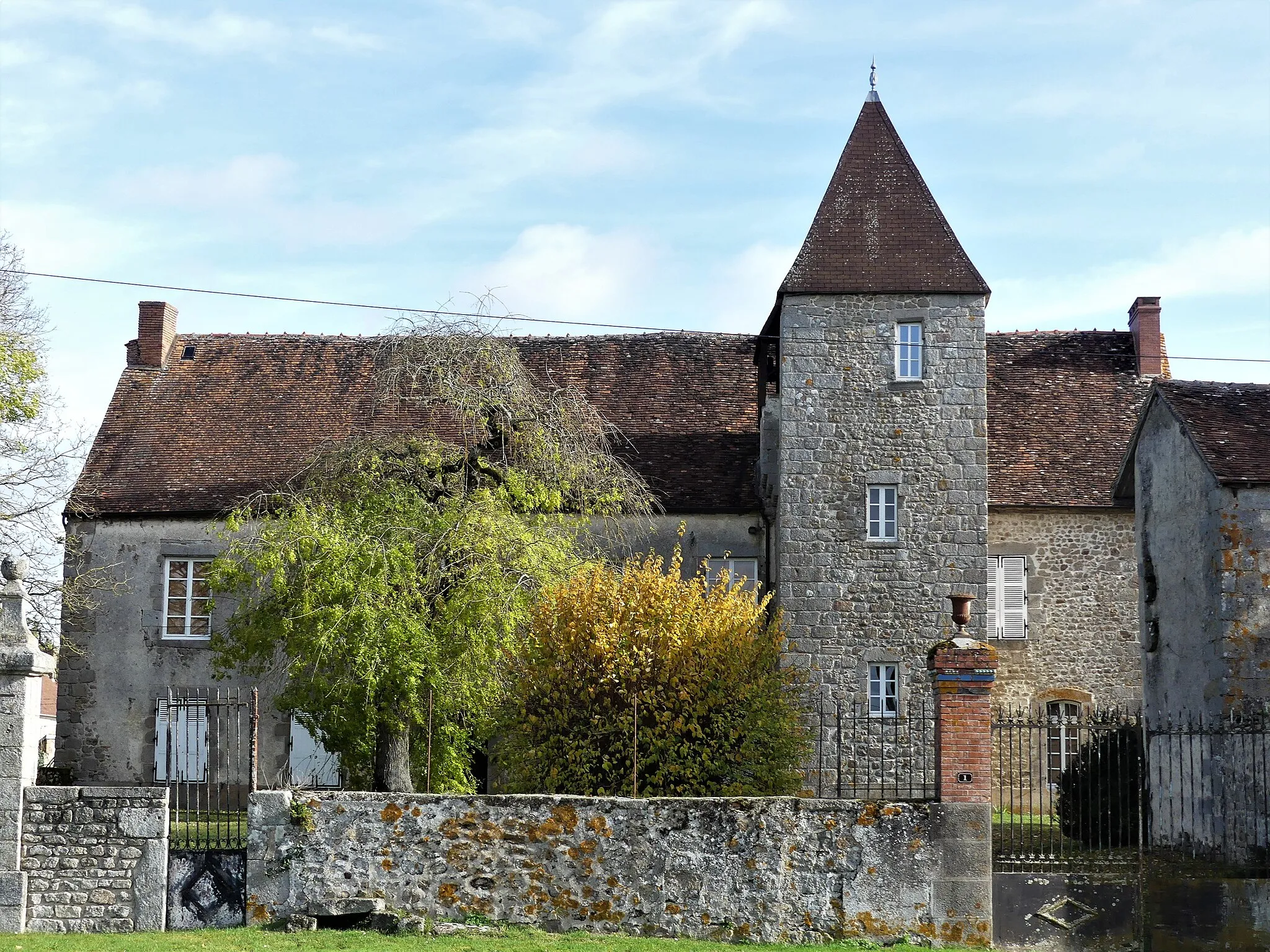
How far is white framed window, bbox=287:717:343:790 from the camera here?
21.8 metres

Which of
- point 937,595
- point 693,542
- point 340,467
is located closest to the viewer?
point 340,467

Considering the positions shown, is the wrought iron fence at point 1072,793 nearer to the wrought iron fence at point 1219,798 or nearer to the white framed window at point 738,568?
the wrought iron fence at point 1219,798

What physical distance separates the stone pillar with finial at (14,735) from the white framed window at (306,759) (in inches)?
364

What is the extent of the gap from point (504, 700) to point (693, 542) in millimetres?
8368

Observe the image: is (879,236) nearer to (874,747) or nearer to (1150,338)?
(1150,338)

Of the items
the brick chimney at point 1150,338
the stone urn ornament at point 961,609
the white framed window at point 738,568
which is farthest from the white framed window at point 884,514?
the stone urn ornament at point 961,609

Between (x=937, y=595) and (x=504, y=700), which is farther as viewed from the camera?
(x=937, y=595)

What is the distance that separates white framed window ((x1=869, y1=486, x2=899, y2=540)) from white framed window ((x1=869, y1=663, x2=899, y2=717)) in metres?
1.87

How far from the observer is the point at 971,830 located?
39.1 ft

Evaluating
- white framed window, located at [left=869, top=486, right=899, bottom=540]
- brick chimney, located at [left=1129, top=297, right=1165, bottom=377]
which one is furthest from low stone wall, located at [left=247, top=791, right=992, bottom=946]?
brick chimney, located at [left=1129, top=297, right=1165, bottom=377]

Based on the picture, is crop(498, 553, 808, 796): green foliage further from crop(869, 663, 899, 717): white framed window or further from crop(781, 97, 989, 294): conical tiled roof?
crop(781, 97, 989, 294): conical tiled roof

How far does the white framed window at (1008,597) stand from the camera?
896 inches

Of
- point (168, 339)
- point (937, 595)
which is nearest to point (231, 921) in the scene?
point (937, 595)

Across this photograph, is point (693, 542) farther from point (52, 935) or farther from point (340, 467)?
point (52, 935)
